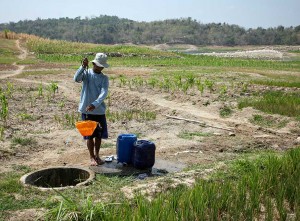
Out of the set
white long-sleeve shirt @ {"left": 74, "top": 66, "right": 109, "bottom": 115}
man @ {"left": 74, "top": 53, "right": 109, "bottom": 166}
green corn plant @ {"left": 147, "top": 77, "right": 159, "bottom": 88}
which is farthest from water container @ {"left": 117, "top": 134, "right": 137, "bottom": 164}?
green corn plant @ {"left": 147, "top": 77, "right": 159, "bottom": 88}

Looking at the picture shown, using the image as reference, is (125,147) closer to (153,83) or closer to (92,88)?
(92,88)

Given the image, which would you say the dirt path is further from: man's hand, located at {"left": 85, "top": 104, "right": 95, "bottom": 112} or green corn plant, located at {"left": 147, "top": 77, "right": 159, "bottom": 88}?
green corn plant, located at {"left": 147, "top": 77, "right": 159, "bottom": 88}

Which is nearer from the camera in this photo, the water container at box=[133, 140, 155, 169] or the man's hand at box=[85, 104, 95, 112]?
the man's hand at box=[85, 104, 95, 112]

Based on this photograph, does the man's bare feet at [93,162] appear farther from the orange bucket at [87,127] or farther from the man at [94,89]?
the orange bucket at [87,127]

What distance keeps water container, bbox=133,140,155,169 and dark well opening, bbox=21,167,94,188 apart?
0.80 metres

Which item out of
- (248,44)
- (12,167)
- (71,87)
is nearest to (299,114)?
(12,167)

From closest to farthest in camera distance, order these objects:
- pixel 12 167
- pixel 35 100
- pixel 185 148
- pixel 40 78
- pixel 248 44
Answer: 1. pixel 12 167
2. pixel 185 148
3. pixel 35 100
4. pixel 40 78
5. pixel 248 44

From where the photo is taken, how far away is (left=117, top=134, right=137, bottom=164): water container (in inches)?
244

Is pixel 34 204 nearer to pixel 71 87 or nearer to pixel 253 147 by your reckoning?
pixel 253 147

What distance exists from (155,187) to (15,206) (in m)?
1.79

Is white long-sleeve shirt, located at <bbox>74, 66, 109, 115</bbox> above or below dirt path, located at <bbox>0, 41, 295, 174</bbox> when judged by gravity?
above

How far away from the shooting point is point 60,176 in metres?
5.84

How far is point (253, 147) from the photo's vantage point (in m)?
7.89

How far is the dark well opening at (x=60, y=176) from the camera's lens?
565 cm
